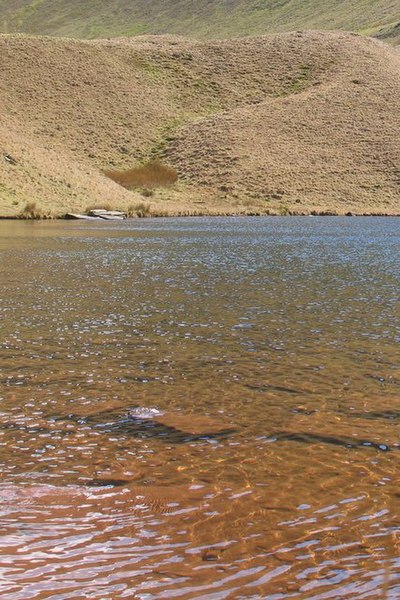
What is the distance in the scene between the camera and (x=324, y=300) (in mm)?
15508

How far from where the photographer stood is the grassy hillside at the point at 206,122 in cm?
6688

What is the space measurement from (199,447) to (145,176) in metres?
70.7

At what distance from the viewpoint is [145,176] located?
76188mm

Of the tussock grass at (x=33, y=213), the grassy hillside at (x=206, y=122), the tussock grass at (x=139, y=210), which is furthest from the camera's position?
the grassy hillside at (x=206, y=122)

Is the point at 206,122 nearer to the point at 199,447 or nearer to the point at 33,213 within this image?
the point at 33,213

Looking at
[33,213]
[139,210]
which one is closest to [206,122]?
[139,210]

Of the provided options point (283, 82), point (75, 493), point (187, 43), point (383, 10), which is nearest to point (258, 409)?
point (75, 493)

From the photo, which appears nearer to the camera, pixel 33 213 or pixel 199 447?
pixel 199 447

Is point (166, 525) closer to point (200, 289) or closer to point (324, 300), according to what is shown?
point (324, 300)

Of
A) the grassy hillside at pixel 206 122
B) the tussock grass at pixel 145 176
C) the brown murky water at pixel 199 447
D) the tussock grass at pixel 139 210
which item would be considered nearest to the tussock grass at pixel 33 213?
the grassy hillside at pixel 206 122

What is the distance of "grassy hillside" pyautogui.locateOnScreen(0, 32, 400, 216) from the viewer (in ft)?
219

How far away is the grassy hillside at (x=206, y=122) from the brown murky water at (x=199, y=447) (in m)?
40.8

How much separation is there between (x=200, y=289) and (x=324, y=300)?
2787 millimetres

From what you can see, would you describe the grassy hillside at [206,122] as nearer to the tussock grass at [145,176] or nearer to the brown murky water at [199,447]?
the tussock grass at [145,176]
